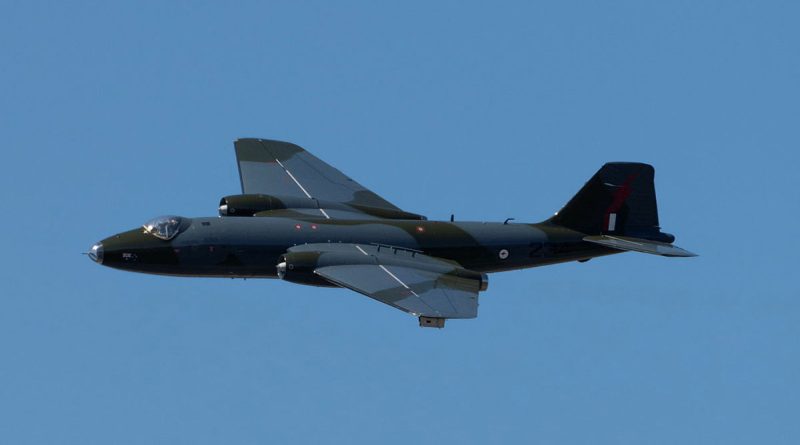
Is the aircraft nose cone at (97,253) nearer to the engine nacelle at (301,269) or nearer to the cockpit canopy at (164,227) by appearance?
the cockpit canopy at (164,227)

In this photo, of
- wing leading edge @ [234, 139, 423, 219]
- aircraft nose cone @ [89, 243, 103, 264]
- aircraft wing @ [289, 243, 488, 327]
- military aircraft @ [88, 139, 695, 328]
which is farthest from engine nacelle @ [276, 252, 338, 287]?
wing leading edge @ [234, 139, 423, 219]

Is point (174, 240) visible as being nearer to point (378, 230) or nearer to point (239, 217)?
point (239, 217)

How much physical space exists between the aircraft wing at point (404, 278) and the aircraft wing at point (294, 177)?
6.45 m

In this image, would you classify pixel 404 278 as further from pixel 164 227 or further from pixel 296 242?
pixel 164 227

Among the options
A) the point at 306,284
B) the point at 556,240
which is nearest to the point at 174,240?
the point at 306,284

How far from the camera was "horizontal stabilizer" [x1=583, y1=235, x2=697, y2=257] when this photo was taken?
61344mm

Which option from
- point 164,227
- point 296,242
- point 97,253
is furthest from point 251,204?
point 97,253

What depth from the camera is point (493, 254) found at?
60.8 meters

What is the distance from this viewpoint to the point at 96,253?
56.9 meters

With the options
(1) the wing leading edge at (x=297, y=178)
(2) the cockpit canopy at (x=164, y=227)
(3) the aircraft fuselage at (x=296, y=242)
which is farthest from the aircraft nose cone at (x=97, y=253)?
(1) the wing leading edge at (x=297, y=178)

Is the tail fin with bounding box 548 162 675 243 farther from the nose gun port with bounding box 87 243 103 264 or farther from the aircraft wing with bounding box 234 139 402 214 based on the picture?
the nose gun port with bounding box 87 243 103 264

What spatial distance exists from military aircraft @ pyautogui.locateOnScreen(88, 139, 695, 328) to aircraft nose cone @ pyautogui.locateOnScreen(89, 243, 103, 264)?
0.05 metres

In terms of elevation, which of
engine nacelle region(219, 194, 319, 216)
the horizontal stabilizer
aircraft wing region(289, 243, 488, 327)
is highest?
engine nacelle region(219, 194, 319, 216)

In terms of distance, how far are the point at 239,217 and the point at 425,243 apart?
23.4 ft
